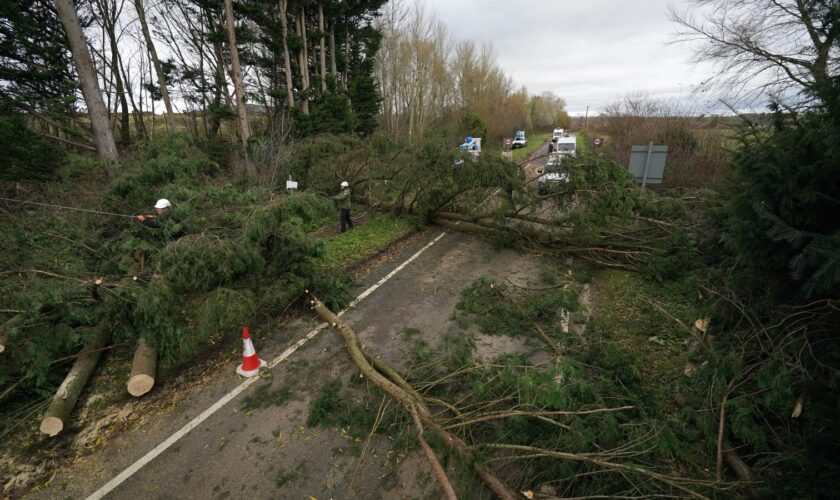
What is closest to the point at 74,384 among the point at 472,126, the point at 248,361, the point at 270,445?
the point at 248,361

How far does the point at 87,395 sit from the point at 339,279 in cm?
400

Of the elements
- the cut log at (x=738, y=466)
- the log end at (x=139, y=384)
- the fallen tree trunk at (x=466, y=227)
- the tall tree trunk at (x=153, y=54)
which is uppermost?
the tall tree trunk at (x=153, y=54)

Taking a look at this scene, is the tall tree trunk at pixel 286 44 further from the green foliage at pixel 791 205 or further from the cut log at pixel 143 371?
the green foliage at pixel 791 205

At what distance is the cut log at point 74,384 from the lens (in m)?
3.89

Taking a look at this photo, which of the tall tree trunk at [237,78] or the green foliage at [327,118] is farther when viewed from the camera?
the green foliage at [327,118]

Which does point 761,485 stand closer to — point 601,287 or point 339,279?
point 601,287

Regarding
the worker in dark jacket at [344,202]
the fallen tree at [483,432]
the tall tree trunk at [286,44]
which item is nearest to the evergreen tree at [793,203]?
the fallen tree at [483,432]

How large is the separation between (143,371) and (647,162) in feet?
34.6

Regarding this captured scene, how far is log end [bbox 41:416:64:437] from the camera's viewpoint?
12.6 feet

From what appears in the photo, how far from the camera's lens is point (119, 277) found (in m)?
4.87

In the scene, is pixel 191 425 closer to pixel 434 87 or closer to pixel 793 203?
pixel 793 203

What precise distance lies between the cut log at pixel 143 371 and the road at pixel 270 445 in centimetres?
21

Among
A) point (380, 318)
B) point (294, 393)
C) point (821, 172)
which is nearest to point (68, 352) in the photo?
point (294, 393)

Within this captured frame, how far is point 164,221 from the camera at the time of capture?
5770mm
